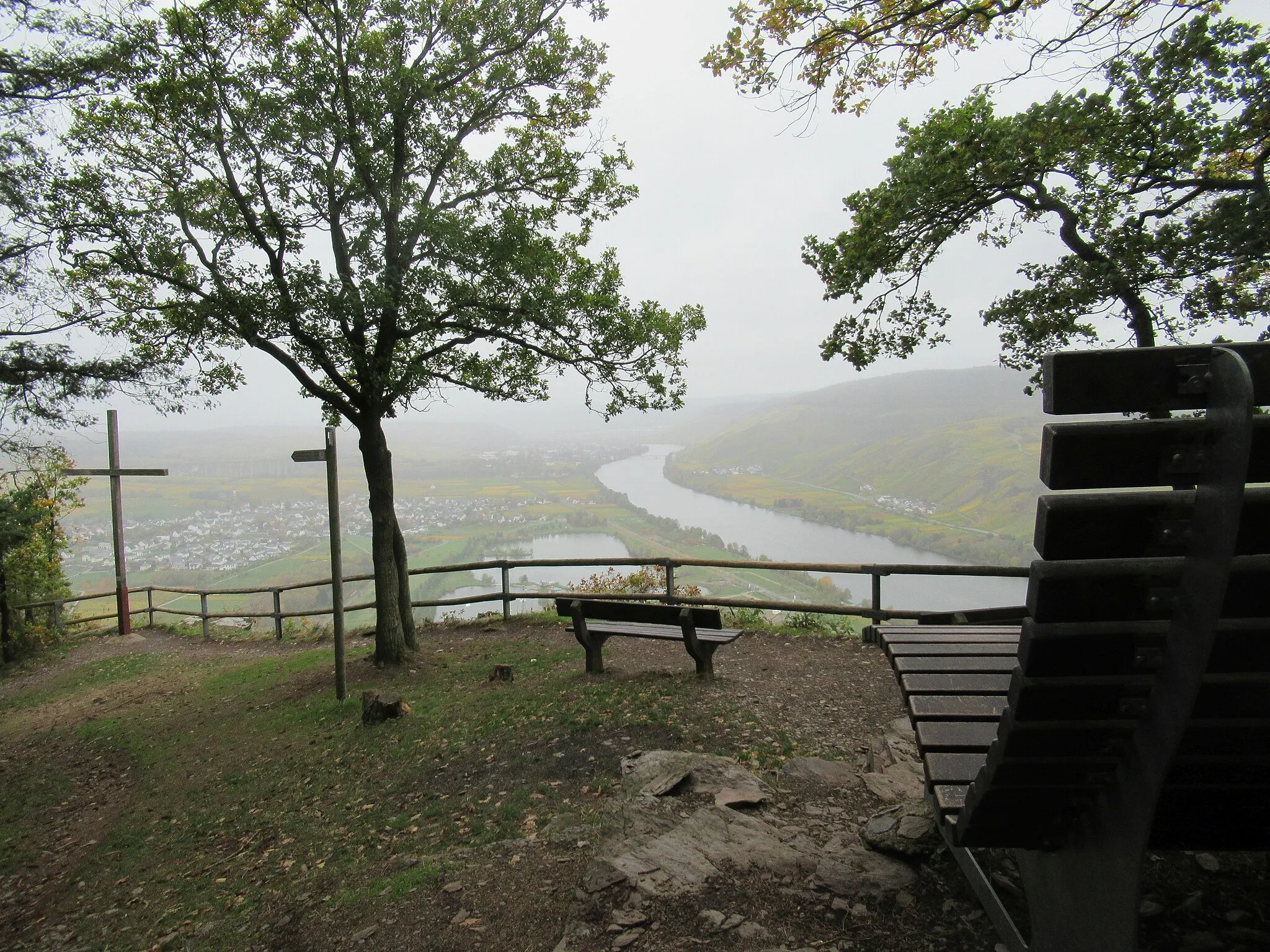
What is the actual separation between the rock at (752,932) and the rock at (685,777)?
1023 mm

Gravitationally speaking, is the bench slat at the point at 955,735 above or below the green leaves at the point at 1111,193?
below

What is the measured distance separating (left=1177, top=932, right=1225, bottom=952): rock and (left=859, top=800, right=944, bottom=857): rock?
2.71 feet

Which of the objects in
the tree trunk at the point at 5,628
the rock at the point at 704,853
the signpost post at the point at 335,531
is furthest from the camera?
the tree trunk at the point at 5,628

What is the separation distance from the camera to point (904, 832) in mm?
2926

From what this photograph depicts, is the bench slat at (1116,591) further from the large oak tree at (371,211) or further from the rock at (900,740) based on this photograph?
the large oak tree at (371,211)

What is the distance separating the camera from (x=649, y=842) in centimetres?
302

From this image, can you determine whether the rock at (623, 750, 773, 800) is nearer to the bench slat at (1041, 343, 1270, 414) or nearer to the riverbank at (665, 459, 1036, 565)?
the bench slat at (1041, 343, 1270, 414)

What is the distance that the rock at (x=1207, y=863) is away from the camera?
259 cm

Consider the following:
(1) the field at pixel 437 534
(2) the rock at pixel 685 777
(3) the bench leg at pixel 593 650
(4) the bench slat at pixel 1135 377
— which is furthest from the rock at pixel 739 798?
(1) the field at pixel 437 534

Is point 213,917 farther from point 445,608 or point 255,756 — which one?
point 445,608

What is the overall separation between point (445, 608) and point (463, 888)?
978 centimetres

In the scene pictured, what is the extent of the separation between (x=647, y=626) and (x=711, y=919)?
405 cm

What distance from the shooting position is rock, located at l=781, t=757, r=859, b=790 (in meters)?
3.85

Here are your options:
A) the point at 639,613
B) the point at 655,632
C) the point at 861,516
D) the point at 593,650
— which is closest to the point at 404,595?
the point at 593,650
